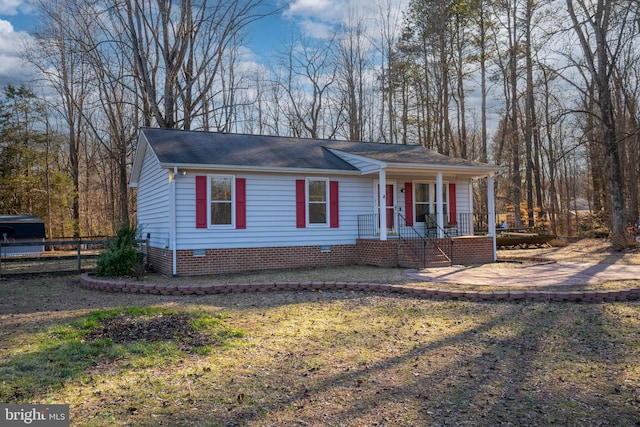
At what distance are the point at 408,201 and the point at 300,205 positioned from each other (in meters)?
3.91

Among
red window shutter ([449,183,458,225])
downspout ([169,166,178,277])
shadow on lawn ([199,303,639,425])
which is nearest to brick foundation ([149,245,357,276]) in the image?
downspout ([169,166,178,277])

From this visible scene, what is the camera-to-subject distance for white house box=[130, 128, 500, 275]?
11.9 meters

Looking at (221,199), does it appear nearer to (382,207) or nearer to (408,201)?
(382,207)

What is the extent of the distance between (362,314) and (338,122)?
79.2 ft

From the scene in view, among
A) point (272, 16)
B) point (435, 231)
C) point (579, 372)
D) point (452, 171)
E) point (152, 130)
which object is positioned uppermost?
point (272, 16)

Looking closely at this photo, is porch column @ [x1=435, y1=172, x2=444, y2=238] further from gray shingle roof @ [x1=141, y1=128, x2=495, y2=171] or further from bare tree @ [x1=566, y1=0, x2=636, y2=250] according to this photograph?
bare tree @ [x1=566, y1=0, x2=636, y2=250]

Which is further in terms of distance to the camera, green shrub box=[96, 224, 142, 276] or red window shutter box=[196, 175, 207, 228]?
red window shutter box=[196, 175, 207, 228]

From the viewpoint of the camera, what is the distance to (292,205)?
13.1m

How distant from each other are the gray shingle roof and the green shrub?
92.2 inches

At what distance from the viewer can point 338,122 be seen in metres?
29.9

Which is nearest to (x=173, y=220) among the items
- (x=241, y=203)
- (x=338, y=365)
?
(x=241, y=203)

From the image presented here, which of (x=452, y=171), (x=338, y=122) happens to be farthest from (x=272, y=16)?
(x=452, y=171)

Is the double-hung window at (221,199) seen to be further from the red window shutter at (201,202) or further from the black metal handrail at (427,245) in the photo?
the black metal handrail at (427,245)

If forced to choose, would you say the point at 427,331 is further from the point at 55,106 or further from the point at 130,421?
the point at 55,106
